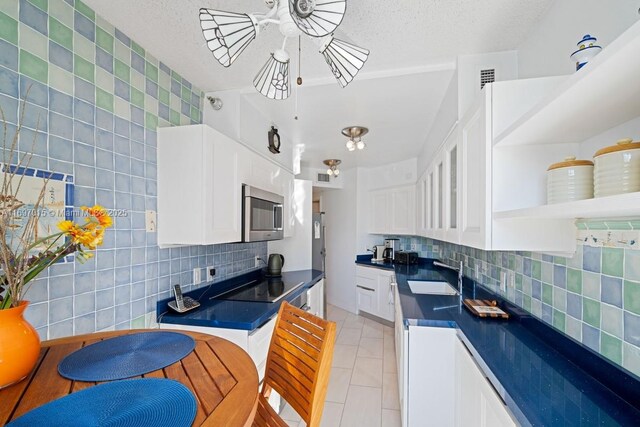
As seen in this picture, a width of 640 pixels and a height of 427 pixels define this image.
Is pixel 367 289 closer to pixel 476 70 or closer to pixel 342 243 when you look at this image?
pixel 342 243

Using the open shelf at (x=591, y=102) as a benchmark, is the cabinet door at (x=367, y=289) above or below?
below

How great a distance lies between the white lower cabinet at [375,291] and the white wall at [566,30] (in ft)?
9.34

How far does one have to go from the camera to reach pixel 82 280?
4.39 feet

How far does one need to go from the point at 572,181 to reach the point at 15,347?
5.43 ft

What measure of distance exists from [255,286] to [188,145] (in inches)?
56.5

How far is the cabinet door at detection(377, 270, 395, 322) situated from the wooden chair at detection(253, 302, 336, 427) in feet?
9.53

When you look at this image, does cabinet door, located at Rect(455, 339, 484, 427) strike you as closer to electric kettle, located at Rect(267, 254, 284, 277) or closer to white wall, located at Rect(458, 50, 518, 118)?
white wall, located at Rect(458, 50, 518, 118)

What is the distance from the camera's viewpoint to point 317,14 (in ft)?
2.98

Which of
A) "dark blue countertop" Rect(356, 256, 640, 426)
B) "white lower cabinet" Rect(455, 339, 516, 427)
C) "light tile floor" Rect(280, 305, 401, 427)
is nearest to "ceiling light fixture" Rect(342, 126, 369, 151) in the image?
"dark blue countertop" Rect(356, 256, 640, 426)

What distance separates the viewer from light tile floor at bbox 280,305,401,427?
213 cm

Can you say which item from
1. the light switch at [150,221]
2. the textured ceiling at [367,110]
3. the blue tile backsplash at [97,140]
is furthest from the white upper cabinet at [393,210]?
the light switch at [150,221]

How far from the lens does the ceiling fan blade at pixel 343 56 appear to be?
1.08m

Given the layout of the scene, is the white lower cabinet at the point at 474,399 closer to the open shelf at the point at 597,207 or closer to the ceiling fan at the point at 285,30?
the open shelf at the point at 597,207

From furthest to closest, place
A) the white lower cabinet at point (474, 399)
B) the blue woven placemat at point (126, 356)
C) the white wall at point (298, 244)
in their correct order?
the white wall at point (298, 244)
the white lower cabinet at point (474, 399)
the blue woven placemat at point (126, 356)
